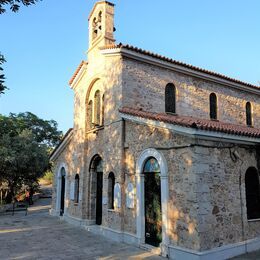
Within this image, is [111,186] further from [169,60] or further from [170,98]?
[169,60]

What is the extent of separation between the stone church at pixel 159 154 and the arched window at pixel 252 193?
0.12 ft

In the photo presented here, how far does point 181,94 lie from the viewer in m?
13.6

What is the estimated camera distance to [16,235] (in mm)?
12117

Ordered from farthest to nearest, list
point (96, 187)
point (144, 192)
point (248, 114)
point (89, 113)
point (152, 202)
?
point (248, 114), point (89, 113), point (96, 187), point (144, 192), point (152, 202)

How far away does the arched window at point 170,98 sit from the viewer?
1315 cm

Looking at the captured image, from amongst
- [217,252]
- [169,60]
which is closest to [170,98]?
[169,60]

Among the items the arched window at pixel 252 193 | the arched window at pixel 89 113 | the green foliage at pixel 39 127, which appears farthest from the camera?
the green foliage at pixel 39 127

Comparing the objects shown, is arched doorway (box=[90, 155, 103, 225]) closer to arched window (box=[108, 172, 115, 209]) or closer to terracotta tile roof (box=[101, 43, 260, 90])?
arched window (box=[108, 172, 115, 209])

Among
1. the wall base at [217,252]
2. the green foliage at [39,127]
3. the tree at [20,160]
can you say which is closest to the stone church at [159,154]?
the wall base at [217,252]

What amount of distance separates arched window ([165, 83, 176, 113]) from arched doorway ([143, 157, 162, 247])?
13.1 feet

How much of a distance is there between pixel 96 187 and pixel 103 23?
8415mm

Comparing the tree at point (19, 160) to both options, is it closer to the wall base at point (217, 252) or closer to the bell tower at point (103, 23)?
A: the bell tower at point (103, 23)

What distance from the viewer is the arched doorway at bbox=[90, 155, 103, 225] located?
A: 45.6 feet

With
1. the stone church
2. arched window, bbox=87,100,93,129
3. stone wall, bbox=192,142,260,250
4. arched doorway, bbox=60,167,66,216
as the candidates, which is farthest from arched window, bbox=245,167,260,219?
arched doorway, bbox=60,167,66,216
